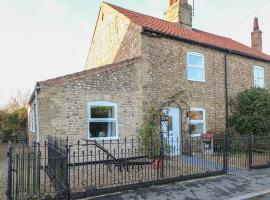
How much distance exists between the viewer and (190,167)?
942 cm

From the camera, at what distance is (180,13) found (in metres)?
17.7

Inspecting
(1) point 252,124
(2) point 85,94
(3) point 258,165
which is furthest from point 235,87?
(2) point 85,94

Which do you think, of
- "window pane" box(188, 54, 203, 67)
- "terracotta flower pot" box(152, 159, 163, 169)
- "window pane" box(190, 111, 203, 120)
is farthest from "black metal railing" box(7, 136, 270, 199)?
"window pane" box(188, 54, 203, 67)

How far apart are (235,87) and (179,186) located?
1048 cm

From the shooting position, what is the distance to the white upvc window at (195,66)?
14.3m

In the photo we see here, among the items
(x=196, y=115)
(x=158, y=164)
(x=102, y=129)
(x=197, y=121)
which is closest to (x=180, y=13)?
(x=196, y=115)

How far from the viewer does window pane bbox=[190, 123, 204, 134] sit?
1404 cm

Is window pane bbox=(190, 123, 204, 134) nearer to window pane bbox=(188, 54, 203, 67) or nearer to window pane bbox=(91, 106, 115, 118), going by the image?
window pane bbox=(188, 54, 203, 67)

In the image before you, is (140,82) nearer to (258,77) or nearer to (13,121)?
(258,77)

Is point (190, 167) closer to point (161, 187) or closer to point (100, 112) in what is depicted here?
point (161, 187)

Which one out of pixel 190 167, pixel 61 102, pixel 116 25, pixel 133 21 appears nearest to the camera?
pixel 190 167

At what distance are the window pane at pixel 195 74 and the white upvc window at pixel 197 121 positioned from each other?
171 cm

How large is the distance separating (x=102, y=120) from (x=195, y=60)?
656cm

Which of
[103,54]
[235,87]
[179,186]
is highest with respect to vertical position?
[103,54]
